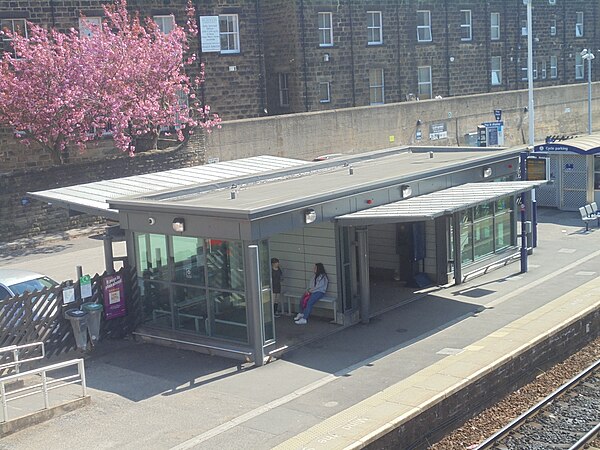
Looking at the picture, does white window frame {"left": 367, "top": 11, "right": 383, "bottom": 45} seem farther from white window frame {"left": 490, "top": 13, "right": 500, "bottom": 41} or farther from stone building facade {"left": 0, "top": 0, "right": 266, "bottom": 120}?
white window frame {"left": 490, "top": 13, "right": 500, "bottom": 41}

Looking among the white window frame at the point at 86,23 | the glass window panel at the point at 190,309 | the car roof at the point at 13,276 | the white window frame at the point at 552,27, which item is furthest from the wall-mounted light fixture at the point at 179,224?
the white window frame at the point at 552,27

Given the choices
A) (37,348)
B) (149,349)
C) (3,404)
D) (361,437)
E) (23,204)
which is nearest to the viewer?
(361,437)

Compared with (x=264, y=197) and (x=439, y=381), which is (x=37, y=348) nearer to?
(x=264, y=197)

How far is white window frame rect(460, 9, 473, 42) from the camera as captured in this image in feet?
169

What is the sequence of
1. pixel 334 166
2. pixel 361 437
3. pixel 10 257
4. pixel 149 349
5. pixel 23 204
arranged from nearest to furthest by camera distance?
pixel 361 437, pixel 149 349, pixel 334 166, pixel 10 257, pixel 23 204

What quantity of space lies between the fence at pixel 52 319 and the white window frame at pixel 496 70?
131ft

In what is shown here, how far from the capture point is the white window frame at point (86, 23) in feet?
110

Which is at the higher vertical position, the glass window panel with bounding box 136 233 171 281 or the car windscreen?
the glass window panel with bounding box 136 233 171 281

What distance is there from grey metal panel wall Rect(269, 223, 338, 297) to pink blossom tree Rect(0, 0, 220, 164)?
13.6m

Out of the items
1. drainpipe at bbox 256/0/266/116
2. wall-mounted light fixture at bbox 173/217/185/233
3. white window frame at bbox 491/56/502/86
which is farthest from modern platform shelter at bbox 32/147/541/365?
white window frame at bbox 491/56/502/86

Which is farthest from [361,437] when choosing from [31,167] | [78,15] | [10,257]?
[78,15]

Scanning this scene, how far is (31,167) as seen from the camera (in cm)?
3106

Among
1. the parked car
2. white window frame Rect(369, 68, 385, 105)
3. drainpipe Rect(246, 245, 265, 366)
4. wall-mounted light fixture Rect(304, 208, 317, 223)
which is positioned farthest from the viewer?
white window frame Rect(369, 68, 385, 105)

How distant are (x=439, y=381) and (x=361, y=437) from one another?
104 inches
